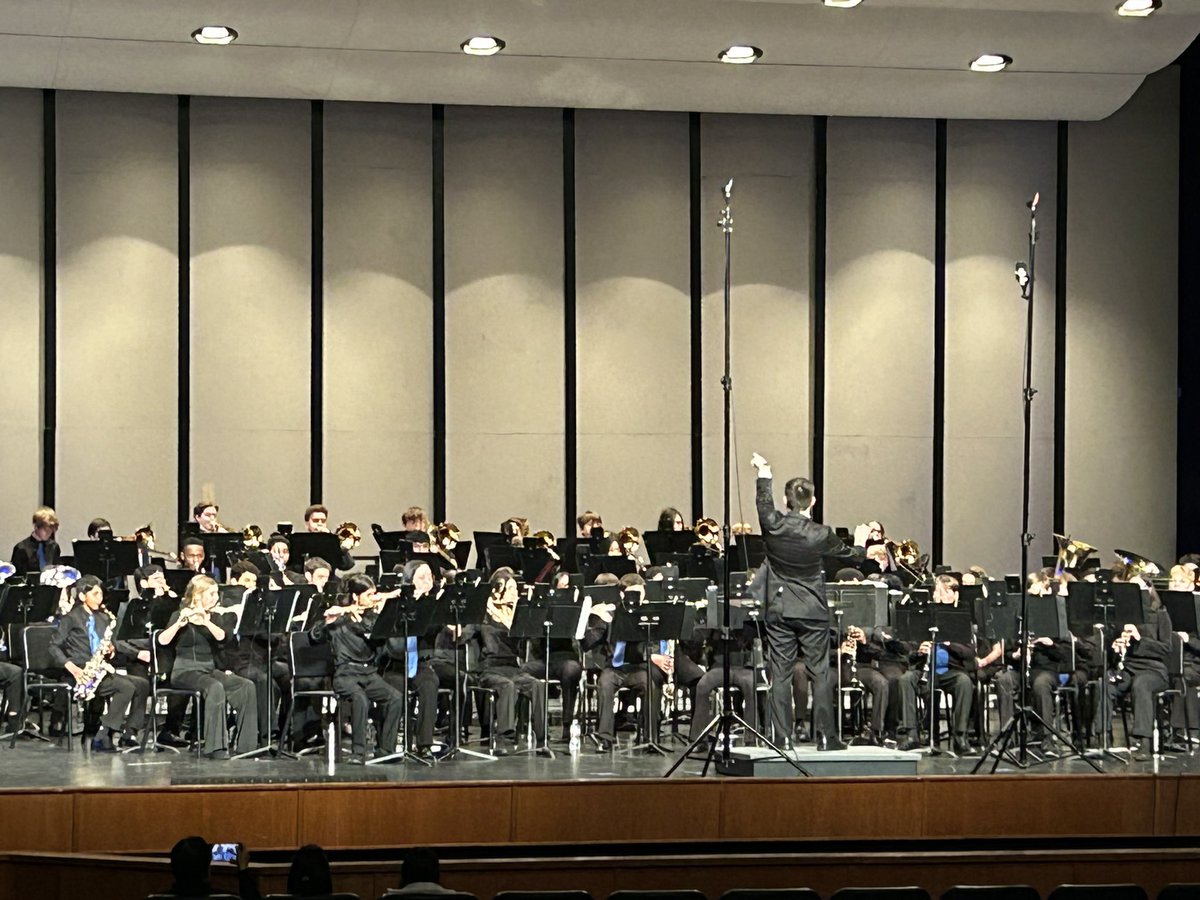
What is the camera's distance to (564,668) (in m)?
11.8

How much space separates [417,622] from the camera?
10766 mm

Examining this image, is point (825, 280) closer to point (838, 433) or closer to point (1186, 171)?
Answer: point (838, 433)

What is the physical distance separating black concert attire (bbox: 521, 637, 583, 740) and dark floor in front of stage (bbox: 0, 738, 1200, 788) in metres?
0.52

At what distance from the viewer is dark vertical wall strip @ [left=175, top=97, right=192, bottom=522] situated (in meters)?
17.1

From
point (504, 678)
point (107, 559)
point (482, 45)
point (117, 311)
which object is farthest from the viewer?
point (117, 311)

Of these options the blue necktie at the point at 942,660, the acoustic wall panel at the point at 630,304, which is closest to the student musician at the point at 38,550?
the acoustic wall panel at the point at 630,304

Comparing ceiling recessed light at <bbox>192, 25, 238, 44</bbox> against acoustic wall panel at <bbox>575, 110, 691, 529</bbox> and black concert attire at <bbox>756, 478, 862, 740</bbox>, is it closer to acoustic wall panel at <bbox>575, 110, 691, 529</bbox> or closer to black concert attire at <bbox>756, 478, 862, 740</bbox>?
acoustic wall panel at <bbox>575, 110, 691, 529</bbox>

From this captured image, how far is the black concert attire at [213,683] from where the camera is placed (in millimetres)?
10898

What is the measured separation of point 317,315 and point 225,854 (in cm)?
1054

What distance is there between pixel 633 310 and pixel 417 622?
25.5ft

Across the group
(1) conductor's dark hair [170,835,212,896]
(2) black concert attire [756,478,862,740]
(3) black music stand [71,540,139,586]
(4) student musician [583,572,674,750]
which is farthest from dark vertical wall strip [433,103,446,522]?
(1) conductor's dark hair [170,835,212,896]

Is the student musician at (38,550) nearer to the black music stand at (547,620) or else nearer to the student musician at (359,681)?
the student musician at (359,681)

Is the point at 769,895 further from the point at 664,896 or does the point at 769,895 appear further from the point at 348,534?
the point at 348,534

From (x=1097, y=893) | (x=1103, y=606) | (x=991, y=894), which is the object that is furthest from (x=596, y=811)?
(x=1103, y=606)
